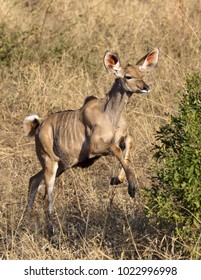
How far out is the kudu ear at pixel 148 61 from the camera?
9008mm

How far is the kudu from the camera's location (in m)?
8.64

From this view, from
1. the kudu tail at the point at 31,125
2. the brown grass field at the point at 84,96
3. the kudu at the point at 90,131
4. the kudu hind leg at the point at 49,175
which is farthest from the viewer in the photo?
the kudu tail at the point at 31,125

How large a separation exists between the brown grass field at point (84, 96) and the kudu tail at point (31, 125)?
0.56 m

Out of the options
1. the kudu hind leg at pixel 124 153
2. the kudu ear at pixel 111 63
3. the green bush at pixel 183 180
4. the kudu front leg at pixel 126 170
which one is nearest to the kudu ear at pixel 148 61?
the kudu ear at pixel 111 63

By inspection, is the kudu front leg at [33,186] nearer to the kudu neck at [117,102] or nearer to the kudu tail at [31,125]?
the kudu tail at [31,125]

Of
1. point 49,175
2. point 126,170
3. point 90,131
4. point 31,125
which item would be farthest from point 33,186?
point 126,170

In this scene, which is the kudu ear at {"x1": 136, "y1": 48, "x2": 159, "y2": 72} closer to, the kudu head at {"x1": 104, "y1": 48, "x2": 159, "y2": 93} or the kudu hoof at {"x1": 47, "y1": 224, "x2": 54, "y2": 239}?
the kudu head at {"x1": 104, "y1": 48, "x2": 159, "y2": 93}

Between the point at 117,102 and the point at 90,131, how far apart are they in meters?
0.37

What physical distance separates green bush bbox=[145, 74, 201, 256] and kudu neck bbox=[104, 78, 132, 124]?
1428 mm

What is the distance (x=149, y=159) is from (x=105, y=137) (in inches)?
59.6

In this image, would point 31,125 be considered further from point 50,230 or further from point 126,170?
point 126,170

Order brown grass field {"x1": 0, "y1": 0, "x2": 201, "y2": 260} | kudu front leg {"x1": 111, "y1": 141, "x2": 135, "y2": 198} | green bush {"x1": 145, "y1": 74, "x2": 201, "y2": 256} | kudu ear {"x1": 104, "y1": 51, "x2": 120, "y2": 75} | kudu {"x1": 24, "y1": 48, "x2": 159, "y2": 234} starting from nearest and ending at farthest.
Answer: green bush {"x1": 145, "y1": 74, "x2": 201, "y2": 256}, kudu front leg {"x1": 111, "y1": 141, "x2": 135, "y2": 198}, brown grass field {"x1": 0, "y1": 0, "x2": 201, "y2": 260}, kudu {"x1": 24, "y1": 48, "x2": 159, "y2": 234}, kudu ear {"x1": 104, "y1": 51, "x2": 120, "y2": 75}

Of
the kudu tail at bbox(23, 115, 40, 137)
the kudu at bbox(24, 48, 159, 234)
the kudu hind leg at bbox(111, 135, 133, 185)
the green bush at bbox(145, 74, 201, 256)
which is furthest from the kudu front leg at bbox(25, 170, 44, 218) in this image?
the green bush at bbox(145, 74, 201, 256)
